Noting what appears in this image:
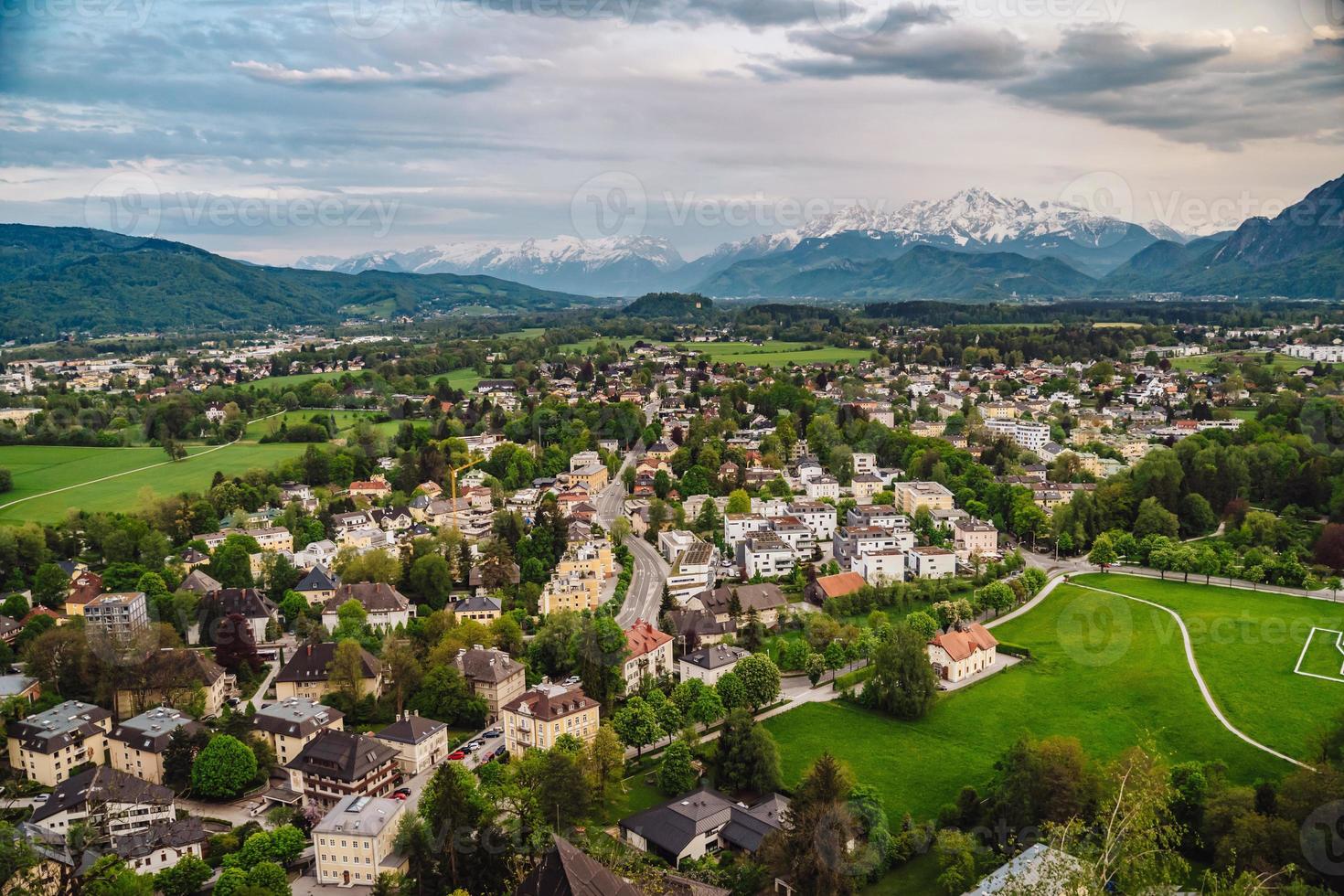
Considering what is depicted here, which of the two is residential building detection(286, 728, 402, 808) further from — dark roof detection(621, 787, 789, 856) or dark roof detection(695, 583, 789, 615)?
dark roof detection(695, 583, 789, 615)

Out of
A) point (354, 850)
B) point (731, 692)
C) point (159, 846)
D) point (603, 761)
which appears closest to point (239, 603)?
point (159, 846)

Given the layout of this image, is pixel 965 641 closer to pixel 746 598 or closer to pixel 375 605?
pixel 746 598

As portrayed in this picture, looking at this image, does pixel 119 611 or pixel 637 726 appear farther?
pixel 119 611

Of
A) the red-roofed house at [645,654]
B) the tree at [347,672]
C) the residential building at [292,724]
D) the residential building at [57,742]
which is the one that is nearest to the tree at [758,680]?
the red-roofed house at [645,654]

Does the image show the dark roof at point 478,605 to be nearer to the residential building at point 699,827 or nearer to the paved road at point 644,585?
the paved road at point 644,585

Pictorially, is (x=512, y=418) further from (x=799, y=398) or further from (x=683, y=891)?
(x=683, y=891)
